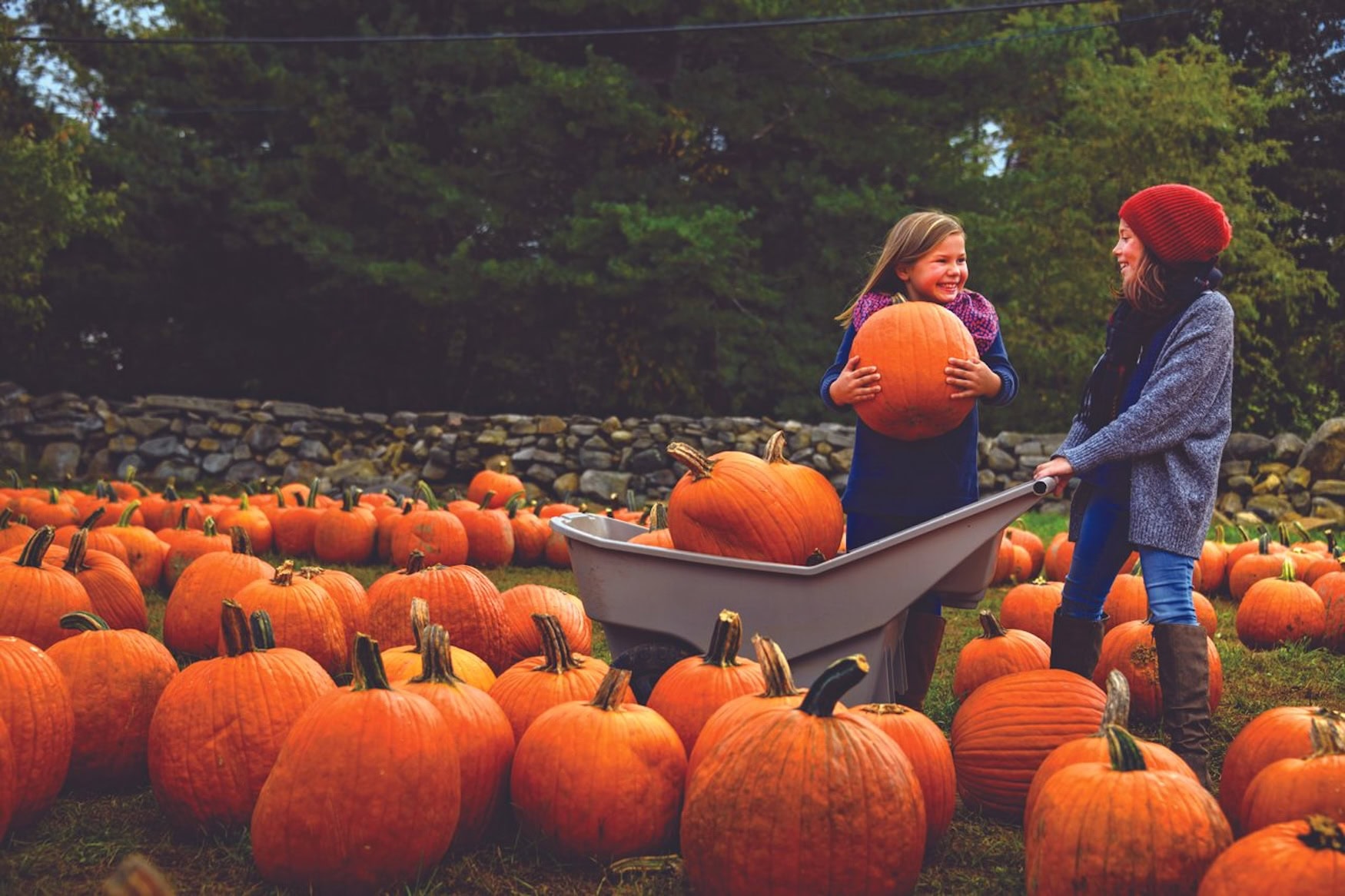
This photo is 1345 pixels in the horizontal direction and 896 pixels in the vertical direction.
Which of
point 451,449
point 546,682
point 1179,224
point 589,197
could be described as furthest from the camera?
point 589,197

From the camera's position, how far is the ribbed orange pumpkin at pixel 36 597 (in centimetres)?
364

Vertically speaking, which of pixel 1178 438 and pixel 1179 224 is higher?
pixel 1179 224

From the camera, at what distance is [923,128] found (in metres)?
14.7

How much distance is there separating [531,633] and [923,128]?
12.5 metres

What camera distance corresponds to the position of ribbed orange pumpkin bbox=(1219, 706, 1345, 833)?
8.19 ft

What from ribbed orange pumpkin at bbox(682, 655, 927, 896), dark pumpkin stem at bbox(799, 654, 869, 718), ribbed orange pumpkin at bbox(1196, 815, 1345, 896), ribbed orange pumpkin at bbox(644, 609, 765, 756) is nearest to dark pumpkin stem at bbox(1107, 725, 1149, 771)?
ribbed orange pumpkin at bbox(1196, 815, 1345, 896)

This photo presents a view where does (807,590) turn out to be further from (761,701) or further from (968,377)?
(968,377)

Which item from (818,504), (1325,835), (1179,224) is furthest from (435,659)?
(1179,224)

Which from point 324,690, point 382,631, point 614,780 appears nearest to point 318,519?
point 382,631

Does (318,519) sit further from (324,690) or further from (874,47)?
(874,47)

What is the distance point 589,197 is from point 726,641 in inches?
459

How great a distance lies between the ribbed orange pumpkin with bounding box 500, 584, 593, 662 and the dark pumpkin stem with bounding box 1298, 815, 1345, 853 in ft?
8.03

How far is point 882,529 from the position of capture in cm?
351

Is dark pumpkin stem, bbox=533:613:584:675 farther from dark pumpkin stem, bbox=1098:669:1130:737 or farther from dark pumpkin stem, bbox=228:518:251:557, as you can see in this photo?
dark pumpkin stem, bbox=228:518:251:557
